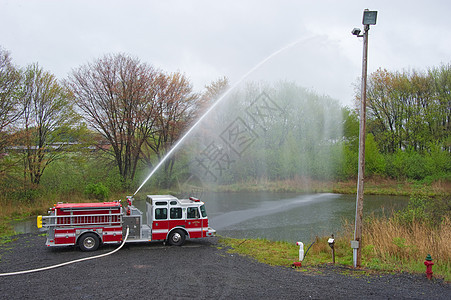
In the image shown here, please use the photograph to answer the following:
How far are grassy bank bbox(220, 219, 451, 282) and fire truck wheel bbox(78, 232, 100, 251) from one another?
5.36 meters

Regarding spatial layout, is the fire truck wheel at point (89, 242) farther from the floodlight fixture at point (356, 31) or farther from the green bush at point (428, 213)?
the green bush at point (428, 213)

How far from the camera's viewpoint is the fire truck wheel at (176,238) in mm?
15266

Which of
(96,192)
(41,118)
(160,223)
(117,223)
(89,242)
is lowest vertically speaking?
(89,242)

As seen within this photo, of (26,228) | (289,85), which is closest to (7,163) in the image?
(26,228)

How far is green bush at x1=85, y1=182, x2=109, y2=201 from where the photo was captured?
3314 cm

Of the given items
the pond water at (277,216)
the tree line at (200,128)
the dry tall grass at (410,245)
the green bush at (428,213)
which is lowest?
the pond water at (277,216)

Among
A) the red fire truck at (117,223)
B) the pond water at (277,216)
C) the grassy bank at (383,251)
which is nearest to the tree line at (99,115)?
the pond water at (277,216)

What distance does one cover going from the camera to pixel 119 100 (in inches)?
1516

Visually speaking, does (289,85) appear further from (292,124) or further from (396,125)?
(396,125)

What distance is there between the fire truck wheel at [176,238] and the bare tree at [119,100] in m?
25.2

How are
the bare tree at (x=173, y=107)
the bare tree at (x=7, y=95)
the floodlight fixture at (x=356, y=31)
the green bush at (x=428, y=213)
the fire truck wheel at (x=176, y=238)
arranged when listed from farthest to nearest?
the bare tree at (x=173, y=107), the bare tree at (x=7, y=95), the green bush at (x=428, y=213), the fire truck wheel at (x=176, y=238), the floodlight fixture at (x=356, y=31)

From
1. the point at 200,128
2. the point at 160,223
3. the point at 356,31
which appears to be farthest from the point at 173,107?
the point at 356,31

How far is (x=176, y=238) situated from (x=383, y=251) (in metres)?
8.07

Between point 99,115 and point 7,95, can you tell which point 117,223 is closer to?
point 7,95
